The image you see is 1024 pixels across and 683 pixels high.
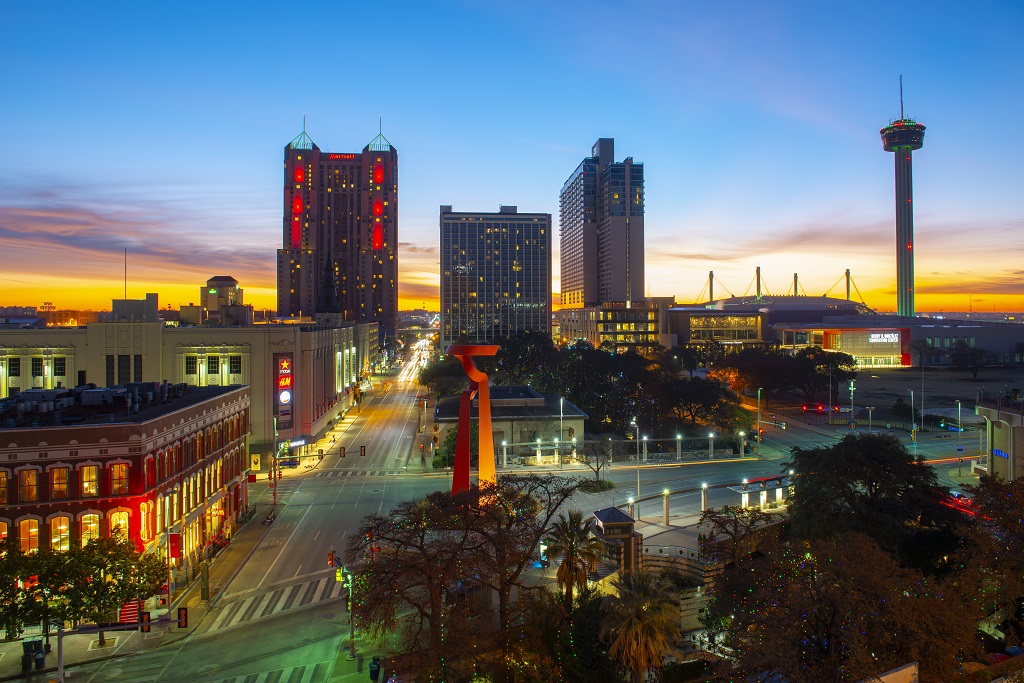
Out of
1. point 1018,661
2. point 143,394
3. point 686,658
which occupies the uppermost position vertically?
point 143,394

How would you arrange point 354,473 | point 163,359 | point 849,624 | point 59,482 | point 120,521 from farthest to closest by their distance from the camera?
point 163,359 < point 354,473 < point 120,521 < point 59,482 < point 849,624

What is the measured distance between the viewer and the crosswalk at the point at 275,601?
32.2 metres

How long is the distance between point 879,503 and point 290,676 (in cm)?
2968

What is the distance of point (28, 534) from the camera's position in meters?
30.7

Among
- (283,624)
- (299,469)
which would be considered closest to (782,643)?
(283,624)

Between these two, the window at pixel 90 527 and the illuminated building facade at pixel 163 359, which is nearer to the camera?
the window at pixel 90 527

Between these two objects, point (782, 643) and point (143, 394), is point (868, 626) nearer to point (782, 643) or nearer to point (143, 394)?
point (782, 643)

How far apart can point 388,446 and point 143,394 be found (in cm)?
3808

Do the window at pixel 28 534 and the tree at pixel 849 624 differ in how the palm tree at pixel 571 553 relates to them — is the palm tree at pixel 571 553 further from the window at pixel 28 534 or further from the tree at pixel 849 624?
the window at pixel 28 534

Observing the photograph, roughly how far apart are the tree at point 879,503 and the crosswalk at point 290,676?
24391 mm

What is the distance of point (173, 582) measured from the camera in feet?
116

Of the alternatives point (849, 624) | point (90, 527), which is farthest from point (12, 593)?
point (849, 624)

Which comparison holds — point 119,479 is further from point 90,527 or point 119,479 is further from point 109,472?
point 90,527

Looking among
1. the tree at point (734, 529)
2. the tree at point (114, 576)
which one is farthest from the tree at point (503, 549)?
the tree at point (114, 576)
